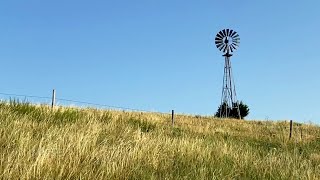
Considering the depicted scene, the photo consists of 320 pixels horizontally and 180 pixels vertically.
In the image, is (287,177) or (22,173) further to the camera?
(287,177)

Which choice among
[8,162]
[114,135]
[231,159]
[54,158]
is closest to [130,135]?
[114,135]

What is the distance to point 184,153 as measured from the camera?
9055 millimetres

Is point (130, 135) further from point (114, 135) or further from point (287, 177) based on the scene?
point (287, 177)

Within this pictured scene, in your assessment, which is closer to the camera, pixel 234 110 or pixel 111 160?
pixel 111 160

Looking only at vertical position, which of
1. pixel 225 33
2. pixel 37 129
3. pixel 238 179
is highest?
pixel 225 33

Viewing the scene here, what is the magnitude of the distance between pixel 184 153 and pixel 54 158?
3.23 m

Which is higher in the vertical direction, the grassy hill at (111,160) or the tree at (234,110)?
the tree at (234,110)

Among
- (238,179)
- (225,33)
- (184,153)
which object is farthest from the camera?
(225,33)

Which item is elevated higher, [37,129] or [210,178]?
[37,129]

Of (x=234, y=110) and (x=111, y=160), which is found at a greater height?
(x=234, y=110)

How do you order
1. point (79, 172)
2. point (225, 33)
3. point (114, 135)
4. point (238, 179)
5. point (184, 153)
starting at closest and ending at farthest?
point (79, 172) → point (238, 179) → point (184, 153) → point (114, 135) → point (225, 33)

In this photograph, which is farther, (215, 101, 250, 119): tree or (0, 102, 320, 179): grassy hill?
(215, 101, 250, 119): tree

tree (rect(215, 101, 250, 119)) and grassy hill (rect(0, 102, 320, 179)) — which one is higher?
tree (rect(215, 101, 250, 119))

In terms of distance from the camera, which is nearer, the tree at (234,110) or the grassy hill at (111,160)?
the grassy hill at (111,160)
